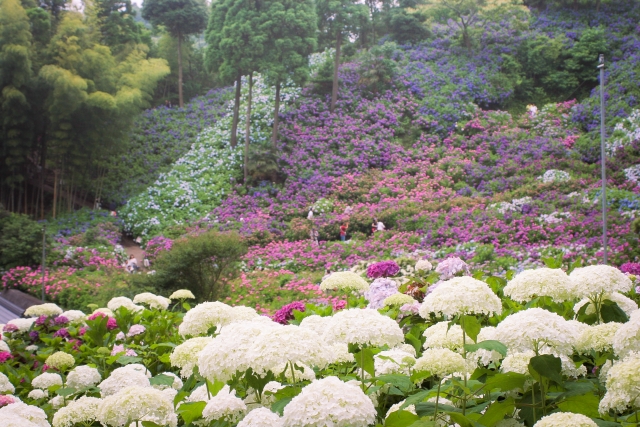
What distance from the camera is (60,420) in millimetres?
1851

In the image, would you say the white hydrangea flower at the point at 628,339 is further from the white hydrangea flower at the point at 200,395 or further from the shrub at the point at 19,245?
the shrub at the point at 19,245

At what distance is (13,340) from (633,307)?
3.53 m

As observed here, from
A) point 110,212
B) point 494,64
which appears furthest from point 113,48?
point 494,64

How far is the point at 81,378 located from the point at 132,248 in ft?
39.4

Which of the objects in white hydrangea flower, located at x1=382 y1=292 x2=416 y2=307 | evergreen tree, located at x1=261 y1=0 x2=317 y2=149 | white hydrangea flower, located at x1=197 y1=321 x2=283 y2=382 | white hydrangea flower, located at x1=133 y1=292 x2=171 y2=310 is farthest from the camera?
evergreen tree, located at x1=261 y1=0 x2=317 y2=149

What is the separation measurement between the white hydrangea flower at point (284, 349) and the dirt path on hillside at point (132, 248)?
11530 millimetres

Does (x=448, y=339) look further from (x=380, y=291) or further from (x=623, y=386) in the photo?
(x=380, y=291)

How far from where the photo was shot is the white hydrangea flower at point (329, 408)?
1.22 metres

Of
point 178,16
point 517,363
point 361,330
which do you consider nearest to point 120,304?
point 361,330

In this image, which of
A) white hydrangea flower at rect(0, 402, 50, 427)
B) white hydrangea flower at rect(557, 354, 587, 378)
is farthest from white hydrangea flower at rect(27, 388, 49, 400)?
white hydrangea flower at rect(557, 354, 587, 378)

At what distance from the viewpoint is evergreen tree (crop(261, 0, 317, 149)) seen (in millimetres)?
14773

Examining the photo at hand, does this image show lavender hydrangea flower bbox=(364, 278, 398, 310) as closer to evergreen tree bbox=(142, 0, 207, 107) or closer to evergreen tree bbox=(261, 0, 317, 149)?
evergreen tree bbox=(261, 0, 317, 149)

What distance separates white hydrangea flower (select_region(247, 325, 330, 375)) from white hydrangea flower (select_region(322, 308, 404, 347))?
0.57 feet

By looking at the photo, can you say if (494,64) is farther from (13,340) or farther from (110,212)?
(13,340)
